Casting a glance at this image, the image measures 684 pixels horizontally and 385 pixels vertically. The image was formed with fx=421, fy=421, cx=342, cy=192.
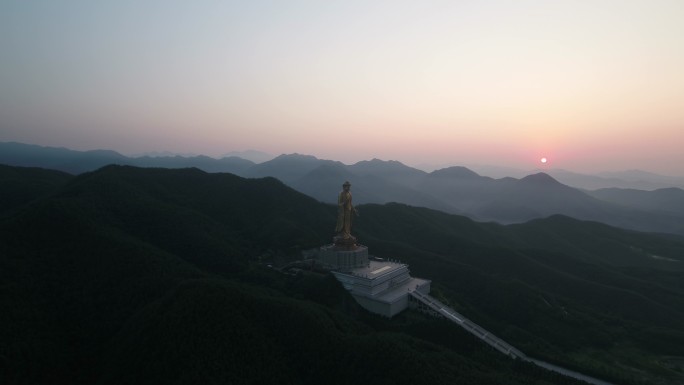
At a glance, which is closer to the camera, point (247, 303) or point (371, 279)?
point (247, 303)

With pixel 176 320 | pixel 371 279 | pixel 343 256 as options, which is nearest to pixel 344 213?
pixel 343 256

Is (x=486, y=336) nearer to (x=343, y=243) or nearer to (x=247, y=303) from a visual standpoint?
(x=343, y=243)

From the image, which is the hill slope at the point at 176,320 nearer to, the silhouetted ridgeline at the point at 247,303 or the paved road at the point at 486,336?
the silhouetted ridgeline at the point at 247,303

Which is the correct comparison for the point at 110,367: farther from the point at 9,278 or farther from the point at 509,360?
the point at 509,360

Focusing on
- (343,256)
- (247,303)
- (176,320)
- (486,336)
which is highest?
(343,256)

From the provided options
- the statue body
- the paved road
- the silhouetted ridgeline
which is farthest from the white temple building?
the paved road

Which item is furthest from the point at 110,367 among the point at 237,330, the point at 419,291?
the point at 419,291

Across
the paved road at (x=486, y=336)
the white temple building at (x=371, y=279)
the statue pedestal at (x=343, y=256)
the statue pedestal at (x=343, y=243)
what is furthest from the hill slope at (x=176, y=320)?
the statue pedestal at (x=343, y=243)

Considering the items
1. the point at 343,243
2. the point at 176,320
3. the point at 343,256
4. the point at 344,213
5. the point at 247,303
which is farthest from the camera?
the point at 344,213
